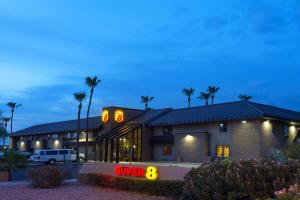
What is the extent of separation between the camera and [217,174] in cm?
1276

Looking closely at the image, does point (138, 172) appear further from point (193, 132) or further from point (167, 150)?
point (167, 150)

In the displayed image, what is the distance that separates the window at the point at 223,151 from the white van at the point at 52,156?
61.9ft

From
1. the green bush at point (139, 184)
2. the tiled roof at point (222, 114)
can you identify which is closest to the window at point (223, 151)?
the tiled roof at point (222, 114)

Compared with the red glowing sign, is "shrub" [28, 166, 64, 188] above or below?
below

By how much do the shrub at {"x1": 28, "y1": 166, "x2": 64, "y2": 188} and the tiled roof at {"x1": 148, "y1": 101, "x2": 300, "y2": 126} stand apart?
19.3m

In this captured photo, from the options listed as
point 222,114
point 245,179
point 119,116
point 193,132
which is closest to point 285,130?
point 222,114

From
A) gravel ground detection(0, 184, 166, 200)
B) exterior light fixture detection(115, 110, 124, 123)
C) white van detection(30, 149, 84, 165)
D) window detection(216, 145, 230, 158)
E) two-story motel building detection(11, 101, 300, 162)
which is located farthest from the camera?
exterior light fixture detection(115, 110, 124, 123)

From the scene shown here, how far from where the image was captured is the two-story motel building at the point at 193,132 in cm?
3675

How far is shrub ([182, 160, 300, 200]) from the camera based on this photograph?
12.0 m

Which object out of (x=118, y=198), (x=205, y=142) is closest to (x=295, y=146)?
(x=118, y=198)

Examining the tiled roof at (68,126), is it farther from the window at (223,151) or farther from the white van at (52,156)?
the window at (223,151)

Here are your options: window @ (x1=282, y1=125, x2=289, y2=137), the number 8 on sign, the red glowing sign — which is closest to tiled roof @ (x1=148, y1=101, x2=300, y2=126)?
window @ (x1=282, y1=125, x2=289, y2=137)

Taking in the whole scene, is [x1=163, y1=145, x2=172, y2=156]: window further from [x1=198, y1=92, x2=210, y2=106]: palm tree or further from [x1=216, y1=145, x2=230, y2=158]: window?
[x1=198, y1=92, x2=210, y2=106]: palm tree

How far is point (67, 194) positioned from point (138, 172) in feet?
10.8
